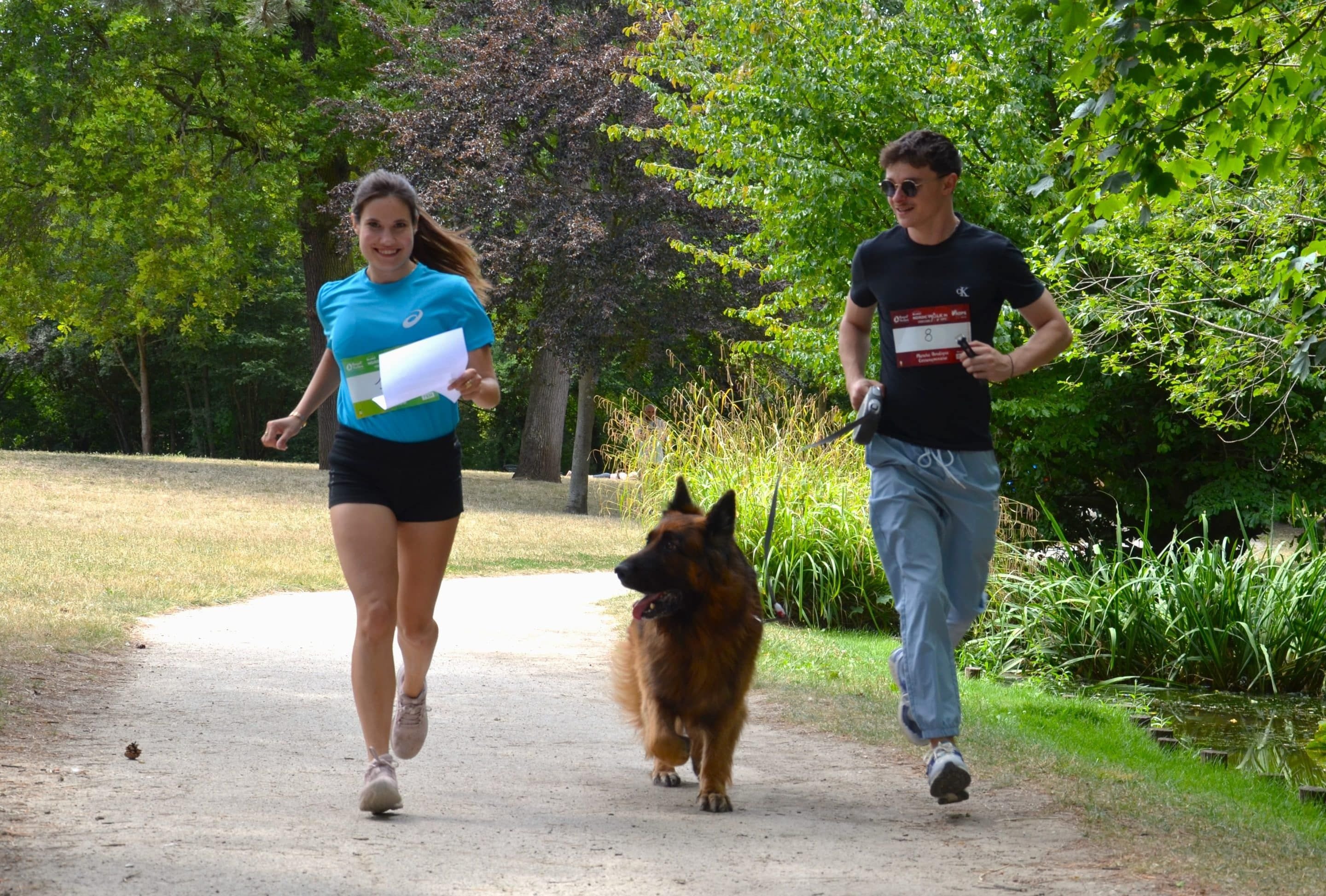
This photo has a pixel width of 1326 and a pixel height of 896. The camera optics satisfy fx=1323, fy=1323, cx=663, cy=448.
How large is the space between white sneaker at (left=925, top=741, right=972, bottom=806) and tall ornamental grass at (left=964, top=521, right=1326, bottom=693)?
16.1 feet

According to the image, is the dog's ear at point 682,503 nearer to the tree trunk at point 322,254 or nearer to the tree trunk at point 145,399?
the tree trunk at point 322,254

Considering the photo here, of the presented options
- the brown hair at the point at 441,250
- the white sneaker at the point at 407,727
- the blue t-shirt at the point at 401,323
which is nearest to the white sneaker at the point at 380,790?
the white sneaker at the point at 407,727

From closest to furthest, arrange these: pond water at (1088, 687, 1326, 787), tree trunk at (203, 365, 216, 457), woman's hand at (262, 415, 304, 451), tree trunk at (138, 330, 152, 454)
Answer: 1. woman's hand at (262, 415, 304, 451)
2. pond water at (1088, 687, 1326, 787)
3. tree trunk at (138, 330, 152, 454)
4. tree trunk at (203, 365, 216, 457)

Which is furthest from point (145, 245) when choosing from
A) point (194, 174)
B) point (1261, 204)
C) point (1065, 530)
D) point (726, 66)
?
point (1261, 204)

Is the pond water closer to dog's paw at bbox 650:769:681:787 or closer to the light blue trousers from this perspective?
the light blue trousers

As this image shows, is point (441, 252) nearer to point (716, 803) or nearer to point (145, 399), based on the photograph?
point (716, 803)

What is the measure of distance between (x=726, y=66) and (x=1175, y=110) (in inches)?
380

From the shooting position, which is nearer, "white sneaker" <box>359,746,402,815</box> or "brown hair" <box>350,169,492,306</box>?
"white sneaker" <box>359,746,402,815</box>

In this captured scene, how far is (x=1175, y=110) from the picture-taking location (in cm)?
579

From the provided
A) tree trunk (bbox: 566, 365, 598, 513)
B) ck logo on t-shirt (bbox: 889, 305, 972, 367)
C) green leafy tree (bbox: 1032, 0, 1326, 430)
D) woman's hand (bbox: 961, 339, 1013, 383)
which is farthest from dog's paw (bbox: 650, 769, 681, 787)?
tree trunk (bbox: 566, 365, 598, 513)

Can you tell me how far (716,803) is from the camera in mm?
4879

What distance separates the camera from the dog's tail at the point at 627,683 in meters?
5.59

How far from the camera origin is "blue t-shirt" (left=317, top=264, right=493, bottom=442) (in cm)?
471

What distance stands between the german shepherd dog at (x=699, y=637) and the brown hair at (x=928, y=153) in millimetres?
1412
